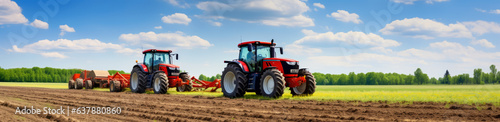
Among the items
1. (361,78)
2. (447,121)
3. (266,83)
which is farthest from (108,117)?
(361,78)

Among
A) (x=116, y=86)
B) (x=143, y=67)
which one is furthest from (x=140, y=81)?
(x=116, y=86)

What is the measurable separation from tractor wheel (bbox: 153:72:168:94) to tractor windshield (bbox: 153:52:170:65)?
147 cm

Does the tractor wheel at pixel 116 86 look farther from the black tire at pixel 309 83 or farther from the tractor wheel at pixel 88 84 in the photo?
the black tire at pixel 309 83

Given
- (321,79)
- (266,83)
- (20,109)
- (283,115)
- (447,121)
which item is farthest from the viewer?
(321,79)

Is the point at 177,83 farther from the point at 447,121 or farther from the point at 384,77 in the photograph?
the point at 384,77

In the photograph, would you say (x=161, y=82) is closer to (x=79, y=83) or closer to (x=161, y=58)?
(x=161, y=58)

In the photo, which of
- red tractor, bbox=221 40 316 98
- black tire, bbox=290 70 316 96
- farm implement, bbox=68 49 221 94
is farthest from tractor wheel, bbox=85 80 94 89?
black tire, bbox=290 70 316 96

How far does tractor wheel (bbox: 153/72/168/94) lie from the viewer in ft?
55.6

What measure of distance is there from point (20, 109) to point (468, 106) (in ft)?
38.9

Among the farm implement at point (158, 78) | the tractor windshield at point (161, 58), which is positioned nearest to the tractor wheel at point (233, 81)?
the farm implement at point (158, 78)

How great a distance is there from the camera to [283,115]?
791cm

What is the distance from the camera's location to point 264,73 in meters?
12.6

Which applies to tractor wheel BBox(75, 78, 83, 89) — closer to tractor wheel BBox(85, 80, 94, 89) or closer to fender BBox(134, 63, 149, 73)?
tractor wheel BBox(85, 80, 94, 89)

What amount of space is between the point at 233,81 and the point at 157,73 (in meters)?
4.83
